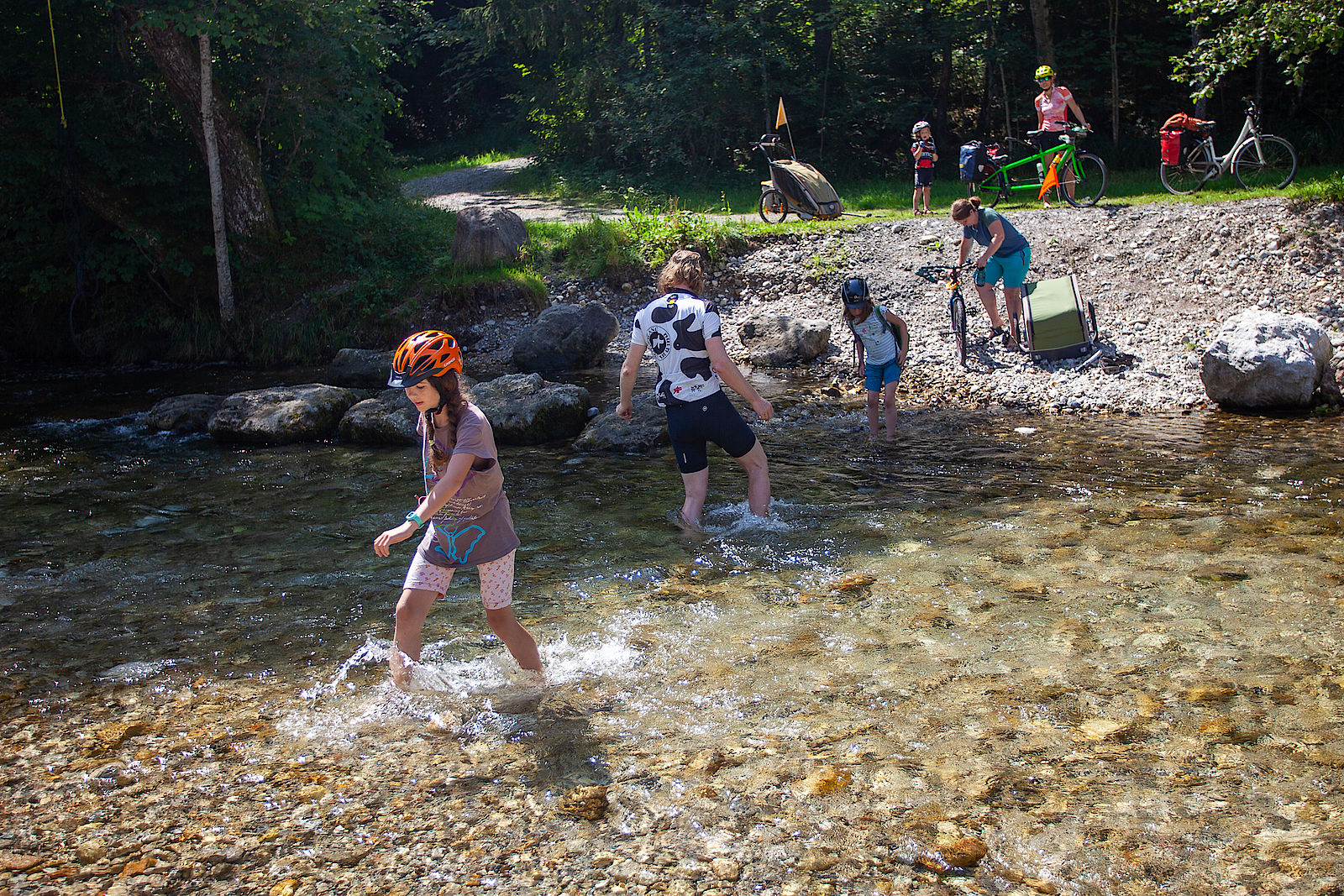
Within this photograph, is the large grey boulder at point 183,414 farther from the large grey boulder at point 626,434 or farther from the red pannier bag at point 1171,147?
the red pannier bag at point 1171,147

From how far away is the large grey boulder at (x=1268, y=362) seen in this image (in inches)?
375

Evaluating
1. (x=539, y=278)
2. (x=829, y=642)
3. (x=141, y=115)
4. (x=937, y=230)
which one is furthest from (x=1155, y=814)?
(x=141, y=115)

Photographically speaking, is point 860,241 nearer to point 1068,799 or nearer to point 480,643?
point 480,643

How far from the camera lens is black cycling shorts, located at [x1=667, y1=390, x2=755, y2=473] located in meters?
6.38

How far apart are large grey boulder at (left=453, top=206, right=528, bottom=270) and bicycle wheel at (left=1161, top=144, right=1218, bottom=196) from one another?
10859 millimetres

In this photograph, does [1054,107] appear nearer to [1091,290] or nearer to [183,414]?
[1091,290]

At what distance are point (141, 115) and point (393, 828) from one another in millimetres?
16162

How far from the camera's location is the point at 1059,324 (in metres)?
Result: 11.5

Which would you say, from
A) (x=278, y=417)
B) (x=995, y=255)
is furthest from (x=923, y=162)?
(x=278, y=417)

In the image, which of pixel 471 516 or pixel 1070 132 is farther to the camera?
pixel 1070 132

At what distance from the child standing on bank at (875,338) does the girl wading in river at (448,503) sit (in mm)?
5315

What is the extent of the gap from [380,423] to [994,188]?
1285cm

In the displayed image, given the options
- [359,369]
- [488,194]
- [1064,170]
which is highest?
[488,194]

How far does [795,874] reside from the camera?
3.33m
